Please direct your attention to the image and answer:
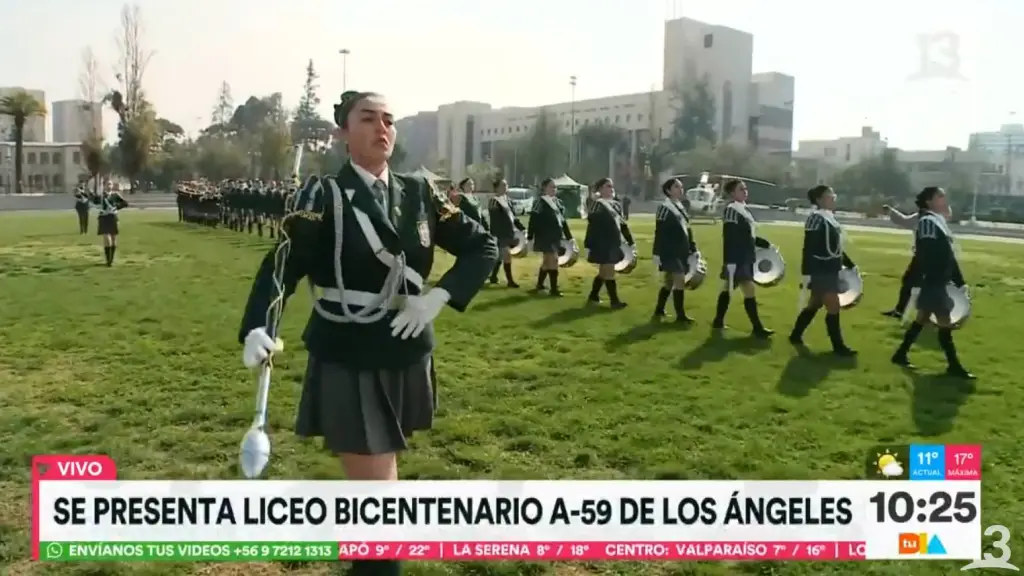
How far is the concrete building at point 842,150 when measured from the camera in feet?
104

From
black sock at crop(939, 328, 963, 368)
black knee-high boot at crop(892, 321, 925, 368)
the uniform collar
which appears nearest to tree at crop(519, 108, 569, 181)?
black knee-high boot at crop(892, 321, 925, 368)

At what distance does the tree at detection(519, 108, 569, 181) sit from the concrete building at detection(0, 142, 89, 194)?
1201cm

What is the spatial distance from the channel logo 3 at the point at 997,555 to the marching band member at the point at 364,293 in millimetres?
2191

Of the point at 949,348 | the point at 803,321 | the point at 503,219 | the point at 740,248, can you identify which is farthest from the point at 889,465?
the point at 503,219

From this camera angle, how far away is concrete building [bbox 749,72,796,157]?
4700 cm

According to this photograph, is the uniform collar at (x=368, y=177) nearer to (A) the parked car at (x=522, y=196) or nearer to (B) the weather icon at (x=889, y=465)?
(B) the weather icon at (x=889, y=465)

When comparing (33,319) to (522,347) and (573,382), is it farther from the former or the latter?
(573,382)

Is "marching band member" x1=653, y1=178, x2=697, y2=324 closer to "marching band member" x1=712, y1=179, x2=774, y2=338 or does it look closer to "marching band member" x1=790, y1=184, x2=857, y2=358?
"marching band member" x1=712, y1=179, x2=774, y2=338

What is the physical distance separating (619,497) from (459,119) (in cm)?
859

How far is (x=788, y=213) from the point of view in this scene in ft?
127

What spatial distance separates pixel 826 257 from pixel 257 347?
19.9ft

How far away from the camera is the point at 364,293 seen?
2.97m

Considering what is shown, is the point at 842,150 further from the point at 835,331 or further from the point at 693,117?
the point at 835,331

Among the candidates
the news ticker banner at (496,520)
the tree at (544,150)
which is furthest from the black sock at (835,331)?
the tree at (544,150)
